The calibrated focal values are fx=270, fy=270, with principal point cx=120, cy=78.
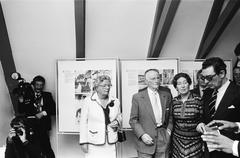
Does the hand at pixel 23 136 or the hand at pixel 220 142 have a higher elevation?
the hand at pixel 220 142

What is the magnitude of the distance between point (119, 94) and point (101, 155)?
1707 mm

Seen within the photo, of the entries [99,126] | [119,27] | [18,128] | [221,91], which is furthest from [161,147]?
[119,27]

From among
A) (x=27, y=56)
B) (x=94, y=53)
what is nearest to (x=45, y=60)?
(x=27, y=56)

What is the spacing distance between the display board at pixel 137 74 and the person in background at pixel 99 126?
4.80 ft

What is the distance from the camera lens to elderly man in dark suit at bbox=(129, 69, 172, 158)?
11.2 feet

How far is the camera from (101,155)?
317 centimetres

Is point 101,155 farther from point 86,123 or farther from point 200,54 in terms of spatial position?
point 200,54

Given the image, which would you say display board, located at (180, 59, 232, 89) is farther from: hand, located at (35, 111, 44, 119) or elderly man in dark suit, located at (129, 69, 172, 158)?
hand, located at (35, 111, 44, 119)

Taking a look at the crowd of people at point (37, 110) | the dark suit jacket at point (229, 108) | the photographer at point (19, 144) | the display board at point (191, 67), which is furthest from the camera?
the display board at point (191, 67)

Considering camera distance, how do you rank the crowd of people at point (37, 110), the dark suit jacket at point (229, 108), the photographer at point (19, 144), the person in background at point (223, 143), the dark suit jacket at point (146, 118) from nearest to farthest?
the person in background at point (223, 143), the dark suit jacket at point (229, 108), the photographer at point (19, 144), the dark suit jacket at point (146, 118), the crowd of people at point (37, 110)

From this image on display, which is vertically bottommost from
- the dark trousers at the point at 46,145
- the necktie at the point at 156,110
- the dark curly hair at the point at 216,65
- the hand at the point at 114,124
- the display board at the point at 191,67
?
the dark trousers at the point at 46,145

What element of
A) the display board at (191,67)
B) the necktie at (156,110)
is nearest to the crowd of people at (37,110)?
Result: the necktie at (156,110)

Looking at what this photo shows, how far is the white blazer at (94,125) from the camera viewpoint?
10.3 ft

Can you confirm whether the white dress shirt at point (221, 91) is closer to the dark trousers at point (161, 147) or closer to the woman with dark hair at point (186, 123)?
the woman with dark hair at point (186, 123)
